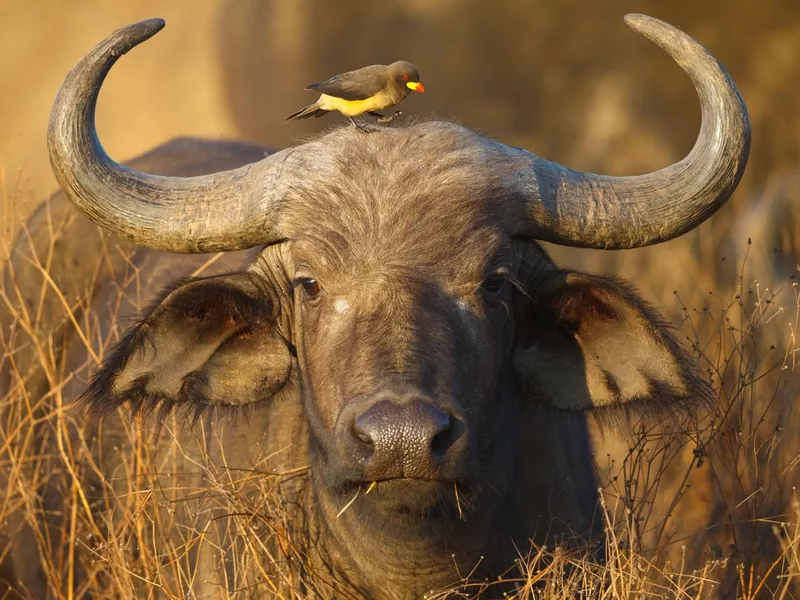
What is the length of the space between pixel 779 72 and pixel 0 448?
389 inches

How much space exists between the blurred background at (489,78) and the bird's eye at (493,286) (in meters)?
4.72

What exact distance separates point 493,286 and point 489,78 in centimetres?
1229

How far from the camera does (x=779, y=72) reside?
13.1m

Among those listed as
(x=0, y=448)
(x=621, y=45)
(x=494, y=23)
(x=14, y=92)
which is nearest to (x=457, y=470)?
(x=0, y=448)

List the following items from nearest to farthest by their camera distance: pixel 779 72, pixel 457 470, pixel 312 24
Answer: pixel 457 470
pixel 779 72
pixel 312 24

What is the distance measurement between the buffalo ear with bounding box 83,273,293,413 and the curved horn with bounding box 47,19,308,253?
235 millimetres

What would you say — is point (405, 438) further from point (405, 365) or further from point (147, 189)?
point (147, 189)

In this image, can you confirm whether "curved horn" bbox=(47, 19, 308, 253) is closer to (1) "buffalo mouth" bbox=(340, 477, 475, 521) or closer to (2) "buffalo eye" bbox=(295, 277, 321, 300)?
(2) "buffalo eye" bbox=(295, 277, 321, 300)

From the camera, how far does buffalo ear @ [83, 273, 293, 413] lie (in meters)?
4.58

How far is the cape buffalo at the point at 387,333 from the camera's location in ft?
13.5

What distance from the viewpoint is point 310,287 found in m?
4.44

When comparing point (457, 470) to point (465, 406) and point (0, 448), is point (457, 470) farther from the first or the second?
point (0, 448)

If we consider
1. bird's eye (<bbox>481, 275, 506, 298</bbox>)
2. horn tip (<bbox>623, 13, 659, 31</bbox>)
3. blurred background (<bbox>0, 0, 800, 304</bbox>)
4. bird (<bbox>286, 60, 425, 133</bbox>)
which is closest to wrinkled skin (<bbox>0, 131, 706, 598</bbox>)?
bird's eye (<bbox>481, 275, 506, 298</bbox>)

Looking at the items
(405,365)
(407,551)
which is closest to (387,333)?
(405,365)
